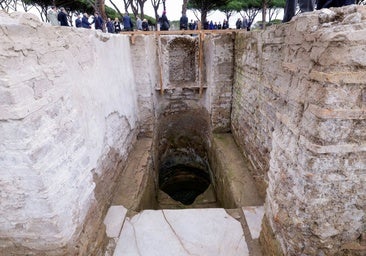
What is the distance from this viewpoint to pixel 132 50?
4688 millimetres

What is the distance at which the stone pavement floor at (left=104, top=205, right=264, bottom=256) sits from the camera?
2.65 meters

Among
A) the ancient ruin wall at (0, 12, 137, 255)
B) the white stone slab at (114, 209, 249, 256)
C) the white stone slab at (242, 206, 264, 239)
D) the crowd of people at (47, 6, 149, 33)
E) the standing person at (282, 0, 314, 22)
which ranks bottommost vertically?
the white stone slab at (114, 209, 249, 256)

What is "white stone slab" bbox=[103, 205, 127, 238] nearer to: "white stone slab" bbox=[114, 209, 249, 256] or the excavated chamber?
"white stone slab" bbox=[114, 209, 249, 256]

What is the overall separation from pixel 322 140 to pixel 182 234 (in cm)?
204

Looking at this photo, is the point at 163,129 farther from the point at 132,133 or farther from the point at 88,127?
the point at 88,127

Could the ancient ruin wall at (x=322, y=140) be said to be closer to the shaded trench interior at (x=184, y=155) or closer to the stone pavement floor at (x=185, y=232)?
the stone pavement floor at (x=185, y=232)

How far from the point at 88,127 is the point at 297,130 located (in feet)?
7.15

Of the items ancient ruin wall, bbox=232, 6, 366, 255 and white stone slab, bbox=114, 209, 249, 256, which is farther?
white stone slab, bbox=114, 209, 249, 256

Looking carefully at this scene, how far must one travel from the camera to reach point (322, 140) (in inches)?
61.2

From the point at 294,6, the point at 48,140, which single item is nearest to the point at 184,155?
the point at 294,6

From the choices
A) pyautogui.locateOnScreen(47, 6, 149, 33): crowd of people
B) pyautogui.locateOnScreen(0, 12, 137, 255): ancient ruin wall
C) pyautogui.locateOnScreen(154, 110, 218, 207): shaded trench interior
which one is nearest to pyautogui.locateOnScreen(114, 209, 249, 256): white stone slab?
pyautogui.locateOnScreen(0, 12, 137, 255): ancient ruin wall

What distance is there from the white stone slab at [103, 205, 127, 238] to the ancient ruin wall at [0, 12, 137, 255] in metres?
0.14

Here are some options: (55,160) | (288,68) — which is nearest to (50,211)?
(55,160)

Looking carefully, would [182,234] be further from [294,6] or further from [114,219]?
[294,6]
